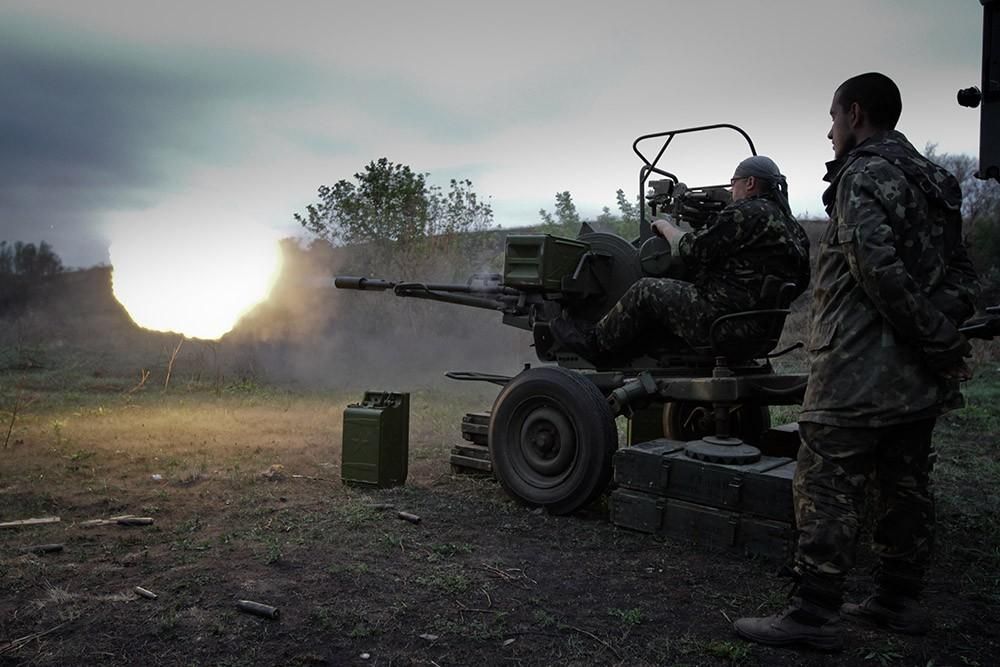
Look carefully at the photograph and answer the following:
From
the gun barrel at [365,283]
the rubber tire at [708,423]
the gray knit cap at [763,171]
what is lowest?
the rubber tire at [708,423]

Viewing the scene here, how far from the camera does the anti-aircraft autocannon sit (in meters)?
5.74

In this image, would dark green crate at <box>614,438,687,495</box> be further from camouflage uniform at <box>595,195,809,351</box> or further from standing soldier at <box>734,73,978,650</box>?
standing soldier at <box>734,73,978,650</box>

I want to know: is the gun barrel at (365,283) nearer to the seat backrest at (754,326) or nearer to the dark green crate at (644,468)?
the dark green crate at (644,468)

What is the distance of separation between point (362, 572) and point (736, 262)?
3.37 meters

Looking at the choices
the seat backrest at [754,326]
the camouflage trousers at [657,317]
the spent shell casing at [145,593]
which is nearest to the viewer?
the spent shell casing at [145,593]

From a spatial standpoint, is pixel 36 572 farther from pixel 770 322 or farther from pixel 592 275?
pixel 770 322

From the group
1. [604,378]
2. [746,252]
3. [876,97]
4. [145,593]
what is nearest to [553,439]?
[604,378]

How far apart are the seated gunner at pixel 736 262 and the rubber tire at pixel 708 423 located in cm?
101

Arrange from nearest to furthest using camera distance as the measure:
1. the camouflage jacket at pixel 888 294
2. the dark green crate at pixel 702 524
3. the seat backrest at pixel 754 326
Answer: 1. the camouflage jacket at pixel 888 294
2. the dark green crate at pixel 702 524
3. the seat backrest at pixel 754 326

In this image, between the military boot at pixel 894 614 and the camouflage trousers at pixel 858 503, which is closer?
the camouflage trousers at pixel 858 503

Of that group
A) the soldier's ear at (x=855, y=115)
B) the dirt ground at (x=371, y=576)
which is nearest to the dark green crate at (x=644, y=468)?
the dirt ground at (x=371, y=576)

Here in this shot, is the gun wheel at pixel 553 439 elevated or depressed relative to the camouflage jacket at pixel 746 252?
depressed

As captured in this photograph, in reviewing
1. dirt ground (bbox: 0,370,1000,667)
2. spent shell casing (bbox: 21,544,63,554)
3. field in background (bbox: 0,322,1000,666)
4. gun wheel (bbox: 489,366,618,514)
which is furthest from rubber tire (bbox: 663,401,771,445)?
spent shell casing (bbox: 21,544,63,554)

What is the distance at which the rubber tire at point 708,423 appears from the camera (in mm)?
6848
